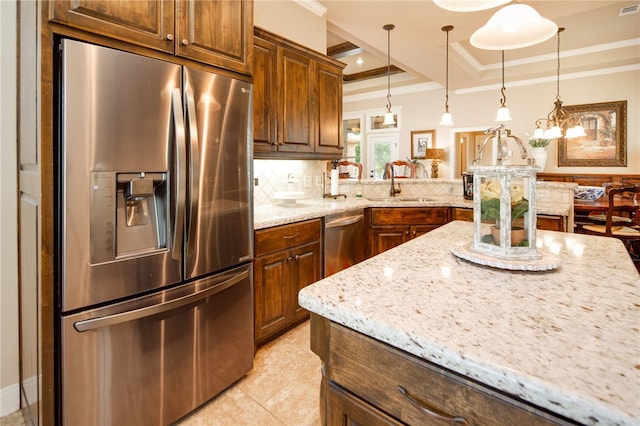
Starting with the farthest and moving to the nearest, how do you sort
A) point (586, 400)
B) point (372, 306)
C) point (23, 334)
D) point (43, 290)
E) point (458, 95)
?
point (458, 95) → point (23, 334) → point (43, 290) → point (372, 306) → point (586, 400)

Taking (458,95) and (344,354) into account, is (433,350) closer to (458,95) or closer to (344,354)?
(344,354)

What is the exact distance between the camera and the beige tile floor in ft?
5.74

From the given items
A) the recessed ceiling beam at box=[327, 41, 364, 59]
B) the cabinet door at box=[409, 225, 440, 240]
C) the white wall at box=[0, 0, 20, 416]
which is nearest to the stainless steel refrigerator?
the white wall at box=[0, 0, 20, 416]

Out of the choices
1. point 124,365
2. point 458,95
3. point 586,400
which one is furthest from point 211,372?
point 458,95

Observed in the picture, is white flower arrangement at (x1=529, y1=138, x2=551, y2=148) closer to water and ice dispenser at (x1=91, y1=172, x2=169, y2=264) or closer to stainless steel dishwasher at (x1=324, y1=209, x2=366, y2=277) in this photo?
stainless steel dishwasher at (x1=324, y1=209, x2=366, y2=277)

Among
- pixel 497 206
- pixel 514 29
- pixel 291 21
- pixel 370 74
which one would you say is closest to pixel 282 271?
pixel 497 206

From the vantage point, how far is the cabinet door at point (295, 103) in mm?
2785

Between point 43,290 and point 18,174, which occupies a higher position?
point 18,174

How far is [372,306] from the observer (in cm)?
79

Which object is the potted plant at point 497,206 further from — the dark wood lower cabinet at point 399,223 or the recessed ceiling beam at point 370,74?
the recessed ceiling beam at point 370,74

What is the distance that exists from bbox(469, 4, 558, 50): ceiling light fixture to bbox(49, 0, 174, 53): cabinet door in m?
1.42

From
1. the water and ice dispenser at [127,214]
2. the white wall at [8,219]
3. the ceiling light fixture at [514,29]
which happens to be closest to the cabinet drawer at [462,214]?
the ceiling light fixture at [514,29]

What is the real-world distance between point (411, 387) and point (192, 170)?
4.41 ft

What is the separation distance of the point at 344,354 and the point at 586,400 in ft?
1.48
